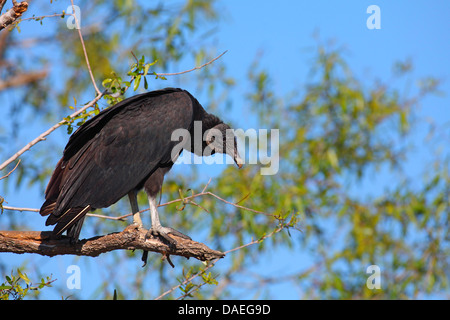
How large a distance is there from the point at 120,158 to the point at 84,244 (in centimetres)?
60

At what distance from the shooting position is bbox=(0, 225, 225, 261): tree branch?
137 inches

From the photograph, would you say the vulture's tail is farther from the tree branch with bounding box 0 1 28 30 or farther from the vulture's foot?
the tree branch with bounding box 0 1 28 30

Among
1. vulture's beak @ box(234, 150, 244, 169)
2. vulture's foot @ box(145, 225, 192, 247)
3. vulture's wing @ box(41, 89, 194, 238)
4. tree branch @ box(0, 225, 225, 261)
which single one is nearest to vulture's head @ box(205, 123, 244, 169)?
vulture's beak @ box(234, 150, 244, 169)

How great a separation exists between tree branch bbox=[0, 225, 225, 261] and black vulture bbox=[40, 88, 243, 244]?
0.28 feet

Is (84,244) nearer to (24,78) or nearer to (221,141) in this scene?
(221,141)

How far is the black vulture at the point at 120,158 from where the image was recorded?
3.61 metres

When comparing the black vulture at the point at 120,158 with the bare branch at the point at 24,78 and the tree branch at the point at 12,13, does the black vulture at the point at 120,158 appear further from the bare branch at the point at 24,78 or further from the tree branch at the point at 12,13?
the bare branch at the point at 24,78

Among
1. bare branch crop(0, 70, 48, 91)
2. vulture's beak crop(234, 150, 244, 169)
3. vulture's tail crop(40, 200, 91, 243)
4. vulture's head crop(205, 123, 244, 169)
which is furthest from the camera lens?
bare branch crop(0, 70, 48, 91)

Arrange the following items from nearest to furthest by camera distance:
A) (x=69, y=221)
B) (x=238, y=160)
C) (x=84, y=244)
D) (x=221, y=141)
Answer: (x=69, y=221)
(x=84, y=244)
(x=238, y=160)
(x=221, y=141)

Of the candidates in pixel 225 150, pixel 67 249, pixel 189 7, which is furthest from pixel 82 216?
pixel 189 7

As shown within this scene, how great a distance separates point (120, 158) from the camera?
3.89 m

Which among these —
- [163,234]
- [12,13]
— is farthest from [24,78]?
[163,234]

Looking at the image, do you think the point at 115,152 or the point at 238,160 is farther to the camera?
the point at 238,160

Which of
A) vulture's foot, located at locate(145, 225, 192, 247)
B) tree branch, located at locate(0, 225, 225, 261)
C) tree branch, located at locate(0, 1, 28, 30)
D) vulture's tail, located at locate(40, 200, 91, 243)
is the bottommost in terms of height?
tree branch, located at locate(0, 225, 225, 261)
